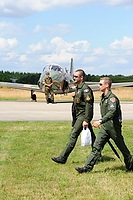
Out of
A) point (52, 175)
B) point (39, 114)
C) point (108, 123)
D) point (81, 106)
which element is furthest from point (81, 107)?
point (39, 114)

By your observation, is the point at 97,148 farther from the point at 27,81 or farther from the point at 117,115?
the point at 27,81

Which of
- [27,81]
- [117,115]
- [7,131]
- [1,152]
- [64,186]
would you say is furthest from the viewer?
[27,81]

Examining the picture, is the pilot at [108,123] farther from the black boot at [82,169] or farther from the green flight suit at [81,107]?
the green flight suit at [81,107]

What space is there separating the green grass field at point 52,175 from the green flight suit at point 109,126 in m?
0.28

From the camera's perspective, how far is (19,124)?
739 inches

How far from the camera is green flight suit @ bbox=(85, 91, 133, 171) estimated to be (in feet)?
29.0

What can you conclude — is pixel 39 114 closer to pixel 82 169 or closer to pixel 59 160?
pixel 59 160

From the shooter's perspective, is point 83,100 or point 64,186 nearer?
point 64,186

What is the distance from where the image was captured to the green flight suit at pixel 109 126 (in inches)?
348

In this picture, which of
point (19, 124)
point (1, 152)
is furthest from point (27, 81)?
point (1, 152)

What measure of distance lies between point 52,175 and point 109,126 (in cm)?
136

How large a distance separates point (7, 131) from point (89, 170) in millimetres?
7479

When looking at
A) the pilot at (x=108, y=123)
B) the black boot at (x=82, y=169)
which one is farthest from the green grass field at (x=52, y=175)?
the pilot at (x=108, y=123)

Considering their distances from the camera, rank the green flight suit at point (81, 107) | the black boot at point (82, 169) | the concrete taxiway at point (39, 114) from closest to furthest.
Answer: the black boot at point (82, 169)
the green flight suit at point (81, 107)
the concrete taxiway at point (39, 114)
